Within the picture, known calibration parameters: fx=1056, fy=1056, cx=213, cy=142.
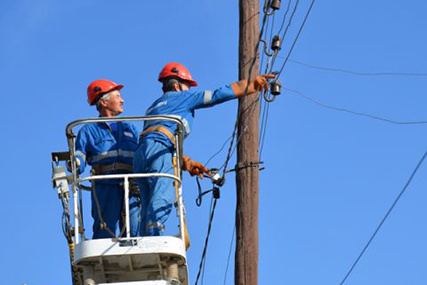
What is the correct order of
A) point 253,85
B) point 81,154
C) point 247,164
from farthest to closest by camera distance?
point 247,164 < point 253,85 < point 81,154

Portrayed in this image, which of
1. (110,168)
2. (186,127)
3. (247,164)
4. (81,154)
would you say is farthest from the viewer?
(247,164)

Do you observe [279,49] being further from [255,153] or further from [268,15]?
[255,153]

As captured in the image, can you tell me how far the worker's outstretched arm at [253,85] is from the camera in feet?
34.5

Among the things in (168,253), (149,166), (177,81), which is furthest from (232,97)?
(168,253)

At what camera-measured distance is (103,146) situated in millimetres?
10344

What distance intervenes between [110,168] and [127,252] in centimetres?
140

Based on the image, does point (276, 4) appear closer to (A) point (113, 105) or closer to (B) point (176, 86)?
(B) point (176, 86)

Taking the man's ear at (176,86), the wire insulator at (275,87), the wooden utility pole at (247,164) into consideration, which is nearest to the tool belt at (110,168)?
the man's ear at (176,86)

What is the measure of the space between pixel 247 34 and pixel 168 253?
10.3 ft

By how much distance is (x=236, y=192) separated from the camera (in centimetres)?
1102

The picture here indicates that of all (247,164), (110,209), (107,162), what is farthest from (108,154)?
(247,164)

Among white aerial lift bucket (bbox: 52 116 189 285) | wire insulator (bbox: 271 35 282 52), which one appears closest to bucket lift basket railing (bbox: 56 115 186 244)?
white aerial lift bucket (bbox: 52 116 189 285)

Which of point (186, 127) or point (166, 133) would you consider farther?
point (186, 127)

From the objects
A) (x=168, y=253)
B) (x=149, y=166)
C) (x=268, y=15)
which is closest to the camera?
(x=168, y=253)
